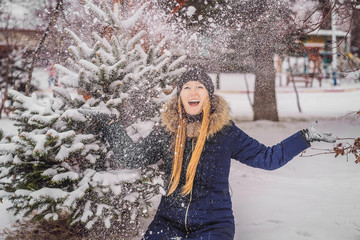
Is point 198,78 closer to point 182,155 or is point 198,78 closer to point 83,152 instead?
point 182,155

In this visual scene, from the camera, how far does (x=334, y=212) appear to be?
367cm

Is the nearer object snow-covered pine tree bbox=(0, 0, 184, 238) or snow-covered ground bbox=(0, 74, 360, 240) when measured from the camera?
snow-covered pine tree bbox=(0, 0, 184, 238)

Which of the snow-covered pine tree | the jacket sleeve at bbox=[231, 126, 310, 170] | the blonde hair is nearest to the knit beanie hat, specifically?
the blonde hair

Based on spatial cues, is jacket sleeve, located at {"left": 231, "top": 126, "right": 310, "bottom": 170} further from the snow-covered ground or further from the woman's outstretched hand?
the snow-covered ground

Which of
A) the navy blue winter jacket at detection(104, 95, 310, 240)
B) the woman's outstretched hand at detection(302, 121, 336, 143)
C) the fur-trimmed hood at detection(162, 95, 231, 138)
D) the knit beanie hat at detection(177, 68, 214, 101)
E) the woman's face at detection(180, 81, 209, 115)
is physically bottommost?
the navy blue winter jacket at detection(104, 95, 310, 240)

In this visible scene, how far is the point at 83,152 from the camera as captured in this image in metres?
2.78

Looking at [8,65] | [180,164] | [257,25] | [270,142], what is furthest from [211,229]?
[8,65]

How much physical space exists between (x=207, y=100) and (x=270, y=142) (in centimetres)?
497

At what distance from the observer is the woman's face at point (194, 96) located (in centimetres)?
239

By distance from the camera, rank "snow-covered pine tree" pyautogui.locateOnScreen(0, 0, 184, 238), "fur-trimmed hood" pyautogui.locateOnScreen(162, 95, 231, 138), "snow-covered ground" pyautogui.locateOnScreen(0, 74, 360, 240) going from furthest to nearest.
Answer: "snow-covered ground" pyautogui.locateOnScreen(0, 74, 360, 240)
"snow-covered pine tree" pyautogui.locateOnScreen(0, 0, 184, 238)
"fur-trimmed hood" pyautogui.locateOnScreen(162, 95, 231, 138)

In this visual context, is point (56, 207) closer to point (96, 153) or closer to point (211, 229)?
point (96, 153)

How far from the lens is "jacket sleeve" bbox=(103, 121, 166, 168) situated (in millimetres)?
2395

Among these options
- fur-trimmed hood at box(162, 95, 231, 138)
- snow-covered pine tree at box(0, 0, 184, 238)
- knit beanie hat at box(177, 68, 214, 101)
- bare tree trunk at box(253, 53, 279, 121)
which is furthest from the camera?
bare tree trunk at box(253, 53, 279, 121)

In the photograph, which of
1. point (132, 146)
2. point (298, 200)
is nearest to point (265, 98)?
point (298, 200)
